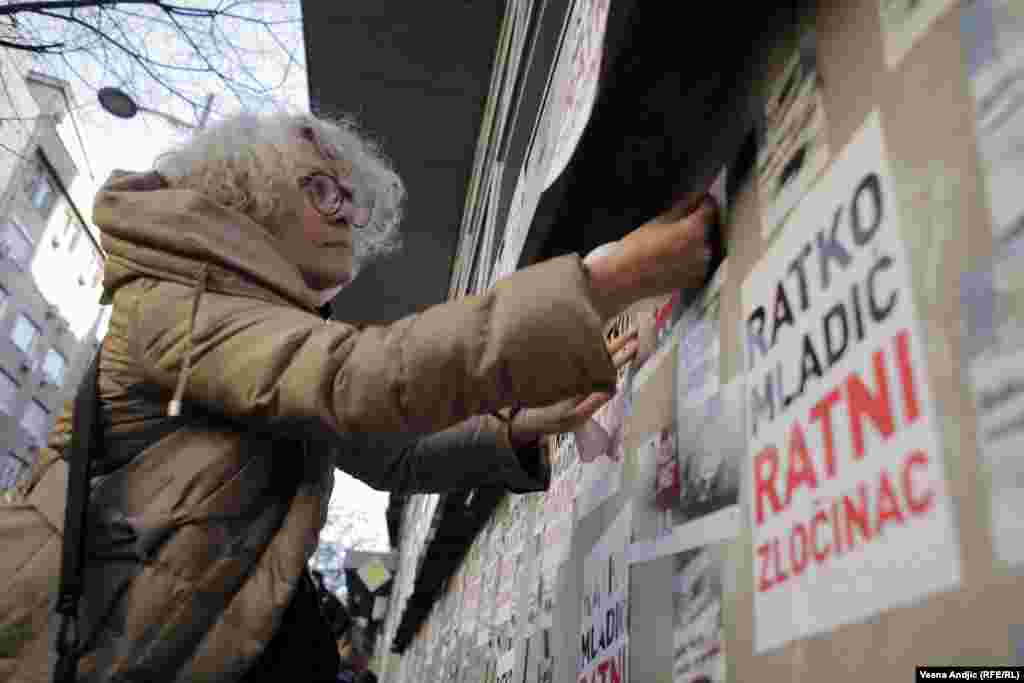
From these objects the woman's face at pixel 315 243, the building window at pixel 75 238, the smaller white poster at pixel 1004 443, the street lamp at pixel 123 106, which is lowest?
the smaller white poster at pixel 1004 443

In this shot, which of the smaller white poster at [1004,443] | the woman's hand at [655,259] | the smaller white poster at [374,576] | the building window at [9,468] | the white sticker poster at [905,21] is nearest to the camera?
the smaller white poster at [1004,443]

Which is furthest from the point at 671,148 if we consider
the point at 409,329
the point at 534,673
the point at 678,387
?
the point at 534,673

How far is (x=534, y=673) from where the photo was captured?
1441 mm

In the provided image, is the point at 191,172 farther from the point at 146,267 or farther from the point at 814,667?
the point at 814,667

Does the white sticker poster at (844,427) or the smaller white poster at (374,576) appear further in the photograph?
the smaller white poster at (374,576)

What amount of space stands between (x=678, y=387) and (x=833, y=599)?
0.42m

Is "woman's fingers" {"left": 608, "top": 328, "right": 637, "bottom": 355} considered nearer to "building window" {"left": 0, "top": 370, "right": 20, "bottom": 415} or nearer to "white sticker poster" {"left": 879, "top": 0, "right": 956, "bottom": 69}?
"white sticker poster" {"left": 879, "top": 0, "right": 956, "bottom": 69}

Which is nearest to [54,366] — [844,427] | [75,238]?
[75,238]

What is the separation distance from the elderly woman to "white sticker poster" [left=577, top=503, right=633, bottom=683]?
20 cm

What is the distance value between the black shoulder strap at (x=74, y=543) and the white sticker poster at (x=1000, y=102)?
0.89 meters

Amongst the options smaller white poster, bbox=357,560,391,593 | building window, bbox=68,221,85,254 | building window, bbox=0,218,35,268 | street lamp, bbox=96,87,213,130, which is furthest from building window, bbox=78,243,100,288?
street lamp, bbox=96,87,213,130

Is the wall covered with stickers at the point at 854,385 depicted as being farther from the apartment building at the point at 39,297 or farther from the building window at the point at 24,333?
the building window at the point at 24,333

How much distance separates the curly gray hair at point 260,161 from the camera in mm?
1054

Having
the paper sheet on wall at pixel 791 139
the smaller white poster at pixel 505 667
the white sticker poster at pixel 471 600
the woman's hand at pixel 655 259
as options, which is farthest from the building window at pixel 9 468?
the paper sheet on wall at pixel 791 139
